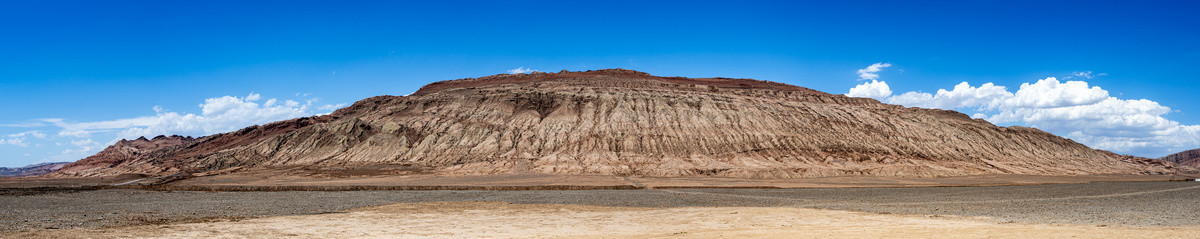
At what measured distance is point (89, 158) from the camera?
100 meters

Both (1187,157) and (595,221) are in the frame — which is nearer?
(595,221)

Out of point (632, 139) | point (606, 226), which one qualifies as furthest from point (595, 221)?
point (632, 139)

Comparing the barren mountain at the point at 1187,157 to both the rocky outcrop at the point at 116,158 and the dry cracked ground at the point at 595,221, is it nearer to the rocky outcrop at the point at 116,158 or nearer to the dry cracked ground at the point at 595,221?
the dry cracked ground at the point at 595,221

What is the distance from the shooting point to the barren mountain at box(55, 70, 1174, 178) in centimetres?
7656

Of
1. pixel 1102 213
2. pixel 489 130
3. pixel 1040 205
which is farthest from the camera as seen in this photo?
pixel 489 130

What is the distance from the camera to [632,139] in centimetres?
8375

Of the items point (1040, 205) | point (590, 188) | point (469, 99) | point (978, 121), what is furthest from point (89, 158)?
point (978, 121)

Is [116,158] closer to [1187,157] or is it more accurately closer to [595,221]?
[595,221]

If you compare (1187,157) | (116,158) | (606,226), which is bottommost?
(606,226)

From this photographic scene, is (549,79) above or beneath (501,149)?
above

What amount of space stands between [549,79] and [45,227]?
304 ft

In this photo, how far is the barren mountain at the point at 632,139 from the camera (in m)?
76.6

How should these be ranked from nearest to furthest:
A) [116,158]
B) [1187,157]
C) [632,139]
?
[632,139] < [116,158] < [1187,157]

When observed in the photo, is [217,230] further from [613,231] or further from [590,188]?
[590,188]
